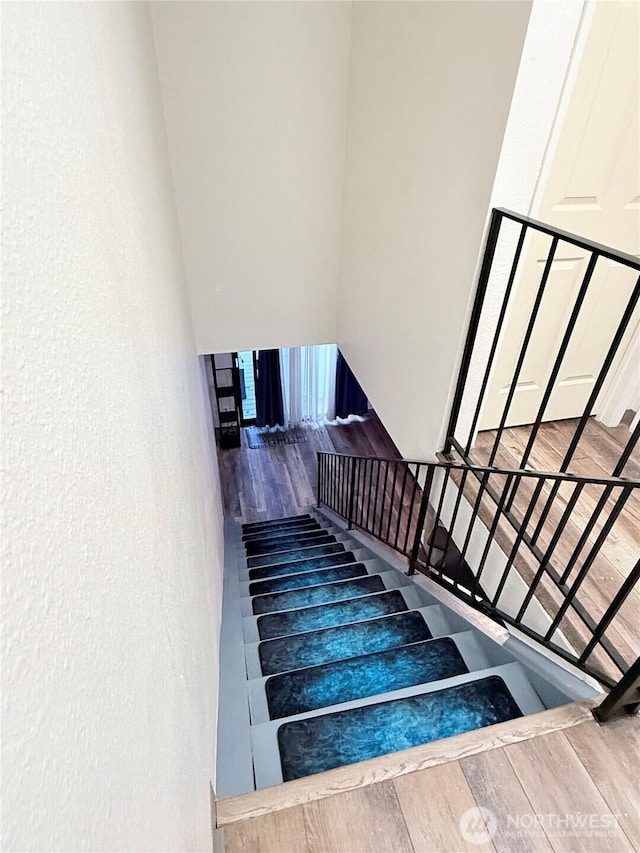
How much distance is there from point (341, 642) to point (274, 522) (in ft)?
10.4

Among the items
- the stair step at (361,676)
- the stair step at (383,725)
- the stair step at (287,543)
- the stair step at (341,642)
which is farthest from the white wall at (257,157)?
the stair step at (383,725)

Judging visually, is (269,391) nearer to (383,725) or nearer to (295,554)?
(295,554)

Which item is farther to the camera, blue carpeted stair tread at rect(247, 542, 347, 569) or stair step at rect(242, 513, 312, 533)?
stair step at rect(242, 513, 312, 533)

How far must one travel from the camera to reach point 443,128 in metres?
1.86

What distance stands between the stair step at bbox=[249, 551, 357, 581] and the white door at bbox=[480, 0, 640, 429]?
1817 mm

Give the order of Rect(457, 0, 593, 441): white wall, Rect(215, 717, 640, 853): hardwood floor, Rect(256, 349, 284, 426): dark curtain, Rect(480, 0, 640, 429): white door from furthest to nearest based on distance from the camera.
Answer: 1. Rect(256, 349, 284, 426): dark curtain
2. Rect(480, 0, 640, 429): white door
3. Rect(457, 0, 593, 441): white wall
4. Rect(215, 717, 640, 853): hardwood floor

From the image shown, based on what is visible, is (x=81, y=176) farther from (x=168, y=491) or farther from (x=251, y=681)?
(x=251, y=681)

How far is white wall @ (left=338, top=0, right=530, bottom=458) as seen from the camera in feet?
5.33

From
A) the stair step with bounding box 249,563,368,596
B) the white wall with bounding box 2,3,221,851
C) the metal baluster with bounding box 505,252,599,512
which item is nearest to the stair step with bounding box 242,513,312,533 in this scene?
the stair step with bounding box 249,563,368,596

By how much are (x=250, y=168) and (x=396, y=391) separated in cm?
163

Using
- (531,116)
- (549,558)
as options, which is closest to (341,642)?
(549,558)

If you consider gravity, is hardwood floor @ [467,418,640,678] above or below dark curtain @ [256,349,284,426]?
above

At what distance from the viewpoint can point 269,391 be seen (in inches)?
253

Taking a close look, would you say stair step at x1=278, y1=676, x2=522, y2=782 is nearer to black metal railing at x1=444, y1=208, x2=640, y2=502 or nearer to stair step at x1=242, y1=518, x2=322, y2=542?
black metal railing at x1=444, y1=208, x2=640, y2=502
